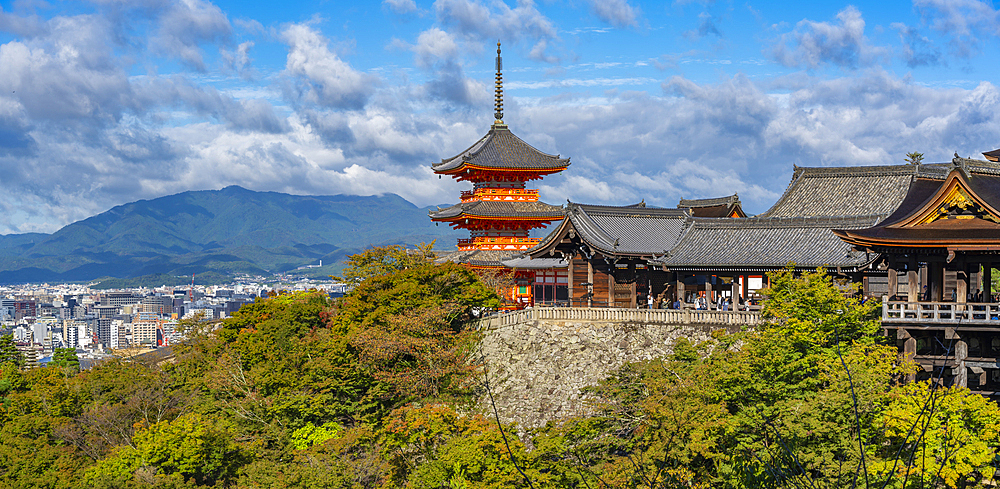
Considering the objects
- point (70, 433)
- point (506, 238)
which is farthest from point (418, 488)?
point (506, 238)

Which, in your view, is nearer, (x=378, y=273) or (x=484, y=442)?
(x=484, y=442)

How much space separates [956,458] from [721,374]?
6.60 metres

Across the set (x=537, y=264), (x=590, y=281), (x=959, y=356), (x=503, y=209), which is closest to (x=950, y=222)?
(x=959, y=356)

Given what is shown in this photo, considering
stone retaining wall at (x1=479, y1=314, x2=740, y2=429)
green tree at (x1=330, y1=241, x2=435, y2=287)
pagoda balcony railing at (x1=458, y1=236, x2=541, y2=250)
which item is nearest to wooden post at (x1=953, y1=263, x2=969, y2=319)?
stone retaining wall at (x1=479, y1=314, x2=740, y2=429)

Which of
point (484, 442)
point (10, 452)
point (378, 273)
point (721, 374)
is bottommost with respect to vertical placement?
point (10, 452)

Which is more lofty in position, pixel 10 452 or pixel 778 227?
pixel 778 227

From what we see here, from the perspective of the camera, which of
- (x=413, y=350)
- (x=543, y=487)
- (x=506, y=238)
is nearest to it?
(x=543, y=487)

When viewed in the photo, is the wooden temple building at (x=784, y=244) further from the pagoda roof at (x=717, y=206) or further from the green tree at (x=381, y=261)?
the green tree at (x=381, y=261)

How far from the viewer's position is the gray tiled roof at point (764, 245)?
32094 mm

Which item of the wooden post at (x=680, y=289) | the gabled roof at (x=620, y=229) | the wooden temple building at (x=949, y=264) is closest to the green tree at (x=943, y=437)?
the wooden temple building at (x=949, y=264)

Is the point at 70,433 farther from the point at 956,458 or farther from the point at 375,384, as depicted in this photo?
the point at 956,458

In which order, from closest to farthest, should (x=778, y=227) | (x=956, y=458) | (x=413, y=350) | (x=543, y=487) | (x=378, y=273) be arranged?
(x=956, y=458), (x=543, y=487), (x=413, y=350), (x=778, y=227), (x=378, y=273)

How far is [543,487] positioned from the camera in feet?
79.4

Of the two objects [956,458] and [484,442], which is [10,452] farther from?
[956,458]
